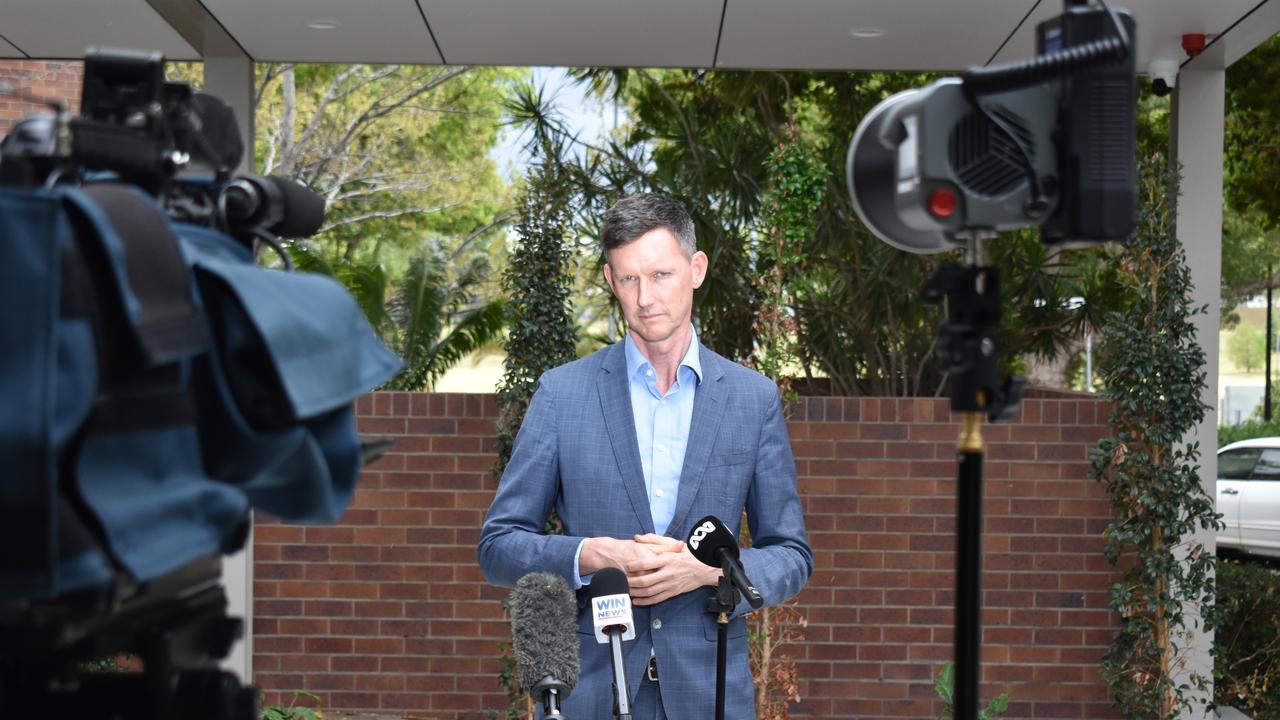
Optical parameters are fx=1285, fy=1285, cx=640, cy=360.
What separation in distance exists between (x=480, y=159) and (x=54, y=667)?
2085 centimetres

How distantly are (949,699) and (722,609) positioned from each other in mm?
3628

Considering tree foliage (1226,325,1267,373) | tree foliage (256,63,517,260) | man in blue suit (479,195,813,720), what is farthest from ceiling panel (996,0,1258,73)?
tree foliage (1226,325,1267,373)

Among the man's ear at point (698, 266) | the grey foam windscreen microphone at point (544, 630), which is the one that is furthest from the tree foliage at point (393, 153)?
the grey foam windscreen microphone at point (544, 630)

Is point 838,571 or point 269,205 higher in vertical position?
point 269,205

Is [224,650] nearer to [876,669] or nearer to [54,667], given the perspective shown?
[54,667]

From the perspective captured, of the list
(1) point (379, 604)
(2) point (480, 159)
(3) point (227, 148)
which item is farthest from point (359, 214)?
(3) point (227, 148)

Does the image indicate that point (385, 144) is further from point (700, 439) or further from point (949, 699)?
point (700, 439)

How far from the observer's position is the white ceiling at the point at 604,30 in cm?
468

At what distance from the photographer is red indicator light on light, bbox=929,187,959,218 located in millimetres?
1699

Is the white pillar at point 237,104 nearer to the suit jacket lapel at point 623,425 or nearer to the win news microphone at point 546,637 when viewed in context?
the suit jacket lapel at point 623,425

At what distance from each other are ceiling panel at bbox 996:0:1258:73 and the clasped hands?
2737mm

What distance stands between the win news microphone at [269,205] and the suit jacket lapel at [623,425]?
3.83 ft

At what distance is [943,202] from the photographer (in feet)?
5.59

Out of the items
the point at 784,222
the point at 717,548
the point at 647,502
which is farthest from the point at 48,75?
the point at 717,548
